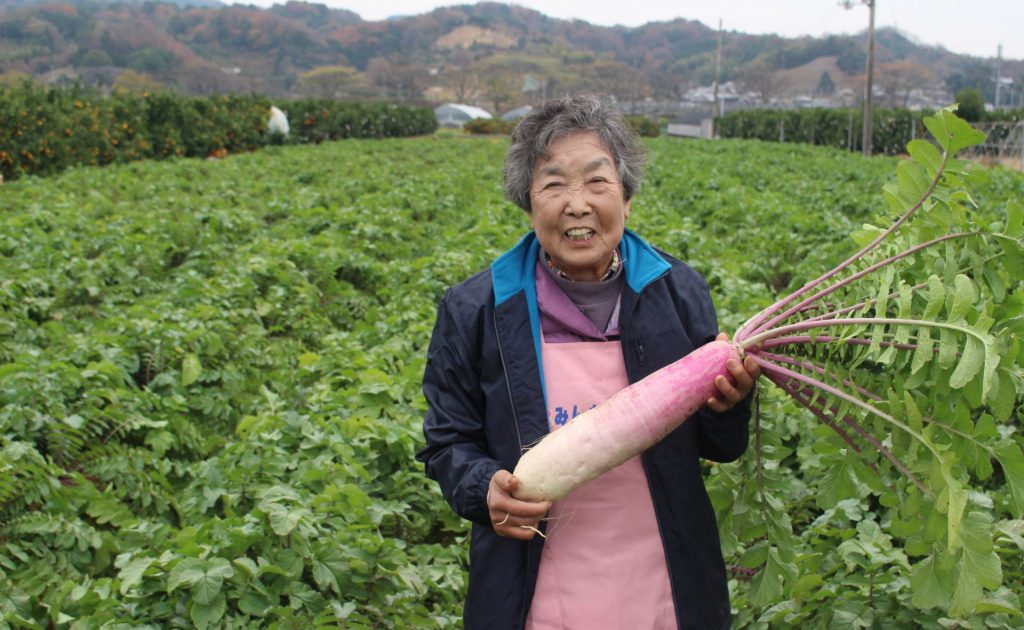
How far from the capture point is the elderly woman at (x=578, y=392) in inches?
80.6

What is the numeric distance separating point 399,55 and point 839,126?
107906mm

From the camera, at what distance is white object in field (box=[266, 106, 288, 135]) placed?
36.0 meters

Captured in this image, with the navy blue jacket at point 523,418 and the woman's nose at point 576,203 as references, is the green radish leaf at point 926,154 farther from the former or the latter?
the woman's nose at point 576,203

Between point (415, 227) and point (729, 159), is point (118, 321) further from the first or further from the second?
point (729, 159)

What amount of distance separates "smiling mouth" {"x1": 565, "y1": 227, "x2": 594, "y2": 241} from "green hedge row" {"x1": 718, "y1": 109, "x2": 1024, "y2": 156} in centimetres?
3983

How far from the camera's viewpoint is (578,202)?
2.11 metres

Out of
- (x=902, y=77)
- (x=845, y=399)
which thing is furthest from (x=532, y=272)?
(x=902, y=77)

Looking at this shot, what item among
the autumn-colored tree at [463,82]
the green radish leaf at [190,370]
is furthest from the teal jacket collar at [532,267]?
the autumn-colored tree at [463,82]

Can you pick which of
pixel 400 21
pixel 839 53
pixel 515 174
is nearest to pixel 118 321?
pixel 515 174

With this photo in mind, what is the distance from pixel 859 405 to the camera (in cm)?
198

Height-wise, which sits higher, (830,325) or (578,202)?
(578,202)

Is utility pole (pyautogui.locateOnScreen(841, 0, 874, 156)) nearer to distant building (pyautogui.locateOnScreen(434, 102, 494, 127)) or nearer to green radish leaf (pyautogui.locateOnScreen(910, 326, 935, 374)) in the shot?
green radish leaf (pyautogui.locateOnScreen(910, 326, 935, 374))

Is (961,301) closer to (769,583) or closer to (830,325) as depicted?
(830,325)

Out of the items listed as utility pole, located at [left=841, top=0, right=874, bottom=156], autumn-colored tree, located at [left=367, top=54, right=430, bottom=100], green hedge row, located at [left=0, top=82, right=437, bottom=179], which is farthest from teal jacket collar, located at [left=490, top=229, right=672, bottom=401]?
autumn-colored tree, located at [left=367, top=54, right=430, bottom=100]
